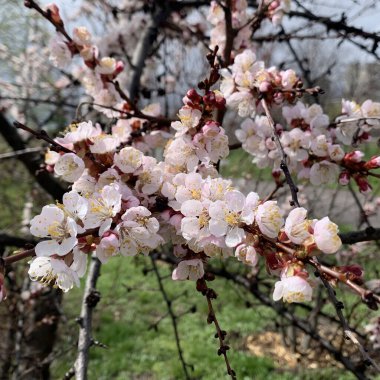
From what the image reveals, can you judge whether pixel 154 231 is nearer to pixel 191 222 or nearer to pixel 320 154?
pixel 191 222

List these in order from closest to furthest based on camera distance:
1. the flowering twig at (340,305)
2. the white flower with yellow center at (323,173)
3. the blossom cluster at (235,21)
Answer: the flowering twig at (340,305) < the white flower with yellow center at (323,173) < the blossom cluster at (235,21)

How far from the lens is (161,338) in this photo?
5875mm

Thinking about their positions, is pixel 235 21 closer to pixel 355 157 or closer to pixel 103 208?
pixel 355 157

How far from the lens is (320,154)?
5.21 ft

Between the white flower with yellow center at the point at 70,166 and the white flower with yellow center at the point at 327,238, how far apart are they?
2.29ft

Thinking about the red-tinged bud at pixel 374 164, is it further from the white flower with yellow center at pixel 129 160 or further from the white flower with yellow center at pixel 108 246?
the white flower with yellow center at pixel 108 246

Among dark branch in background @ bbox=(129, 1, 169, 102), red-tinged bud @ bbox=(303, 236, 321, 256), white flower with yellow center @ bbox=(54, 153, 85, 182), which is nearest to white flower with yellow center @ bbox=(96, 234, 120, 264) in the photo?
white flower with yellow center @ bbox=(54, 153, 85, 182)

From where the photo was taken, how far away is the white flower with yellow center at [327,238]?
910 mm

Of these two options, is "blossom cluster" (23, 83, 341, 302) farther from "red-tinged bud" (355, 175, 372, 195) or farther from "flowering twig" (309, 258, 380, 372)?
"red-tinged bud" (355, 175, 372, 195)

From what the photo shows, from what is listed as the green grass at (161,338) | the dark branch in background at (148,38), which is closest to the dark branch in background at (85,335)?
the dark branch in background at (148,38)

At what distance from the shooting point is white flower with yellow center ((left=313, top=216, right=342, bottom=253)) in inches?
35.8

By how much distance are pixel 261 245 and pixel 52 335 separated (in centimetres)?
365

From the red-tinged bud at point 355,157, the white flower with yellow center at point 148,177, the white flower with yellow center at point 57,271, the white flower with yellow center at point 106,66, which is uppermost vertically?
the white flower with yellow center at point 106,66

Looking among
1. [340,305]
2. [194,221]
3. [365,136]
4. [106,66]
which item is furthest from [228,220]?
[106,66]
